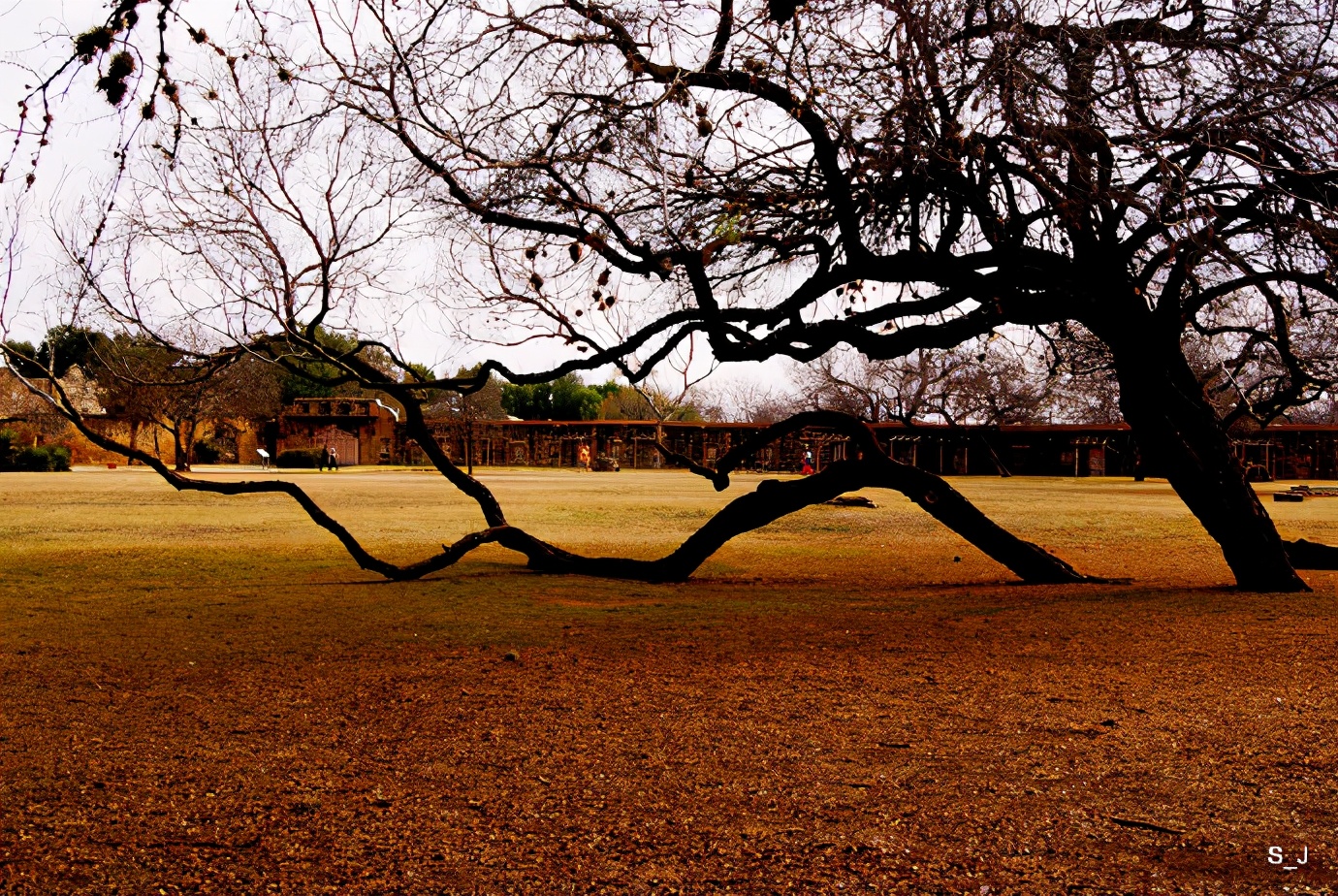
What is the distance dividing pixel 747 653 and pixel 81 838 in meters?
3.60

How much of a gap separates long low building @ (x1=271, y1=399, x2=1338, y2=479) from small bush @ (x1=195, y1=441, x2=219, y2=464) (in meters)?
3.77

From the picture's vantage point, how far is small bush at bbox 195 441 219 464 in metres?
59.9

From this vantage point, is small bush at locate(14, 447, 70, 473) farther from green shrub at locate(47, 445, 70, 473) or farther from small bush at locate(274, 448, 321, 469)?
small bush at locate(274, 448, 321, 469)

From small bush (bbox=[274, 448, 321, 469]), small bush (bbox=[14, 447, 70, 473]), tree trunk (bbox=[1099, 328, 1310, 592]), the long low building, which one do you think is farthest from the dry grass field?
small bush (bbox=[274, 448, 321, 469])

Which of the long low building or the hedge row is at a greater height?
the long low building

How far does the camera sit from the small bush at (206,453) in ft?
196

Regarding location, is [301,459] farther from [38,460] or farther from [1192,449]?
[1192,449]

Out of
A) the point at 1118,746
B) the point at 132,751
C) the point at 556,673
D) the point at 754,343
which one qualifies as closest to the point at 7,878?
the point at 132,751

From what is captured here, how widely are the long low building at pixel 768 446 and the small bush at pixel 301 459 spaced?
A: 22.9ft

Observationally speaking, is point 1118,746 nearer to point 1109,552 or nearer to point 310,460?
point 1109,552

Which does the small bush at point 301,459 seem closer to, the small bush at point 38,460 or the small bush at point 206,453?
the small bush at point 206,453

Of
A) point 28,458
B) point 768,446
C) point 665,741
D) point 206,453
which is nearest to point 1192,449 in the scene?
point 665,741

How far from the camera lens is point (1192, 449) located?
356 inches

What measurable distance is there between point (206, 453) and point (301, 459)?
31.5 feet
